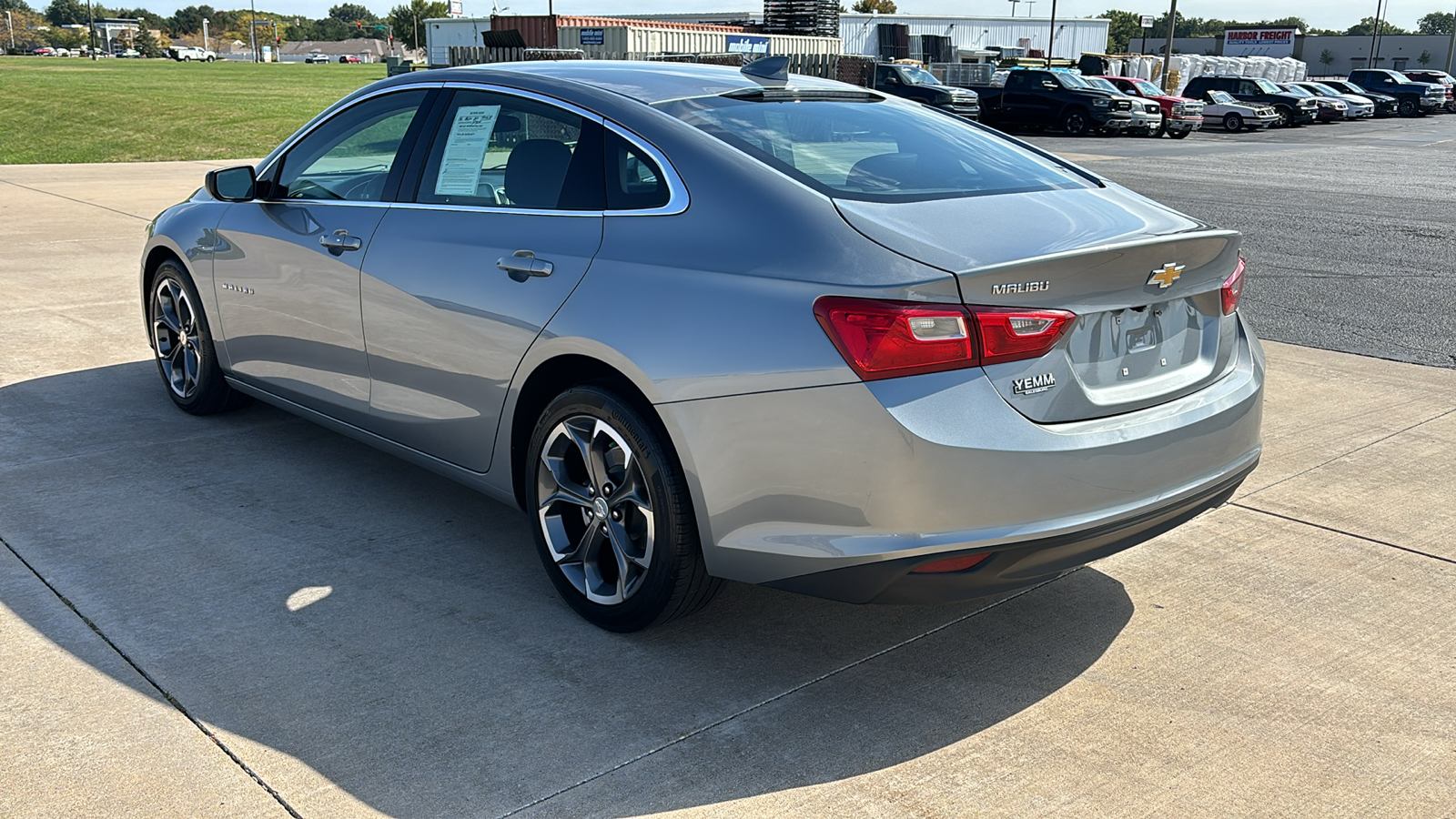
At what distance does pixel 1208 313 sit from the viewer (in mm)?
3508

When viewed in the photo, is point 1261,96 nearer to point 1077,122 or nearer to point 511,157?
point 1077,122

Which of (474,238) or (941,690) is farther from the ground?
(474,238)

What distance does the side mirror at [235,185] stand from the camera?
4.93 m

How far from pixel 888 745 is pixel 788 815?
403mm

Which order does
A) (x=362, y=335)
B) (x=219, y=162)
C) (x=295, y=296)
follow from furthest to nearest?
1. (x=219, y=162)
2. (x=295, y=296)
3. (x=362, y=335)

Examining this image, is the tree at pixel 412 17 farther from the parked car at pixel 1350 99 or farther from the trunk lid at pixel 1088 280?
the trunk lid at pixel 1088 280

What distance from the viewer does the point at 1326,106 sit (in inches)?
1805

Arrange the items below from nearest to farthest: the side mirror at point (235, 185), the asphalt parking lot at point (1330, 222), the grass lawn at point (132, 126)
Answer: the side mirror at point (235, 185)
the asphalt parking lot at point (1330, 222)
the grass lawn at point (132, 126)

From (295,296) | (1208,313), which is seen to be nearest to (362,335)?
(295,296)

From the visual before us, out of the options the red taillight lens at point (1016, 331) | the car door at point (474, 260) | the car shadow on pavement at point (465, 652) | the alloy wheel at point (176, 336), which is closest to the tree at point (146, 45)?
the alloy wheel at point (176, 336)

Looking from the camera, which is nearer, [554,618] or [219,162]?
[554,618]

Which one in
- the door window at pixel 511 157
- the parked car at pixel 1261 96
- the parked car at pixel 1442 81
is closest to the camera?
the door window at pixel 511 157

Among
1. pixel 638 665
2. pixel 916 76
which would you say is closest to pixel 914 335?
pixel 638 665

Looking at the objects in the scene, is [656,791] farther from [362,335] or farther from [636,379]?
[362,335]
